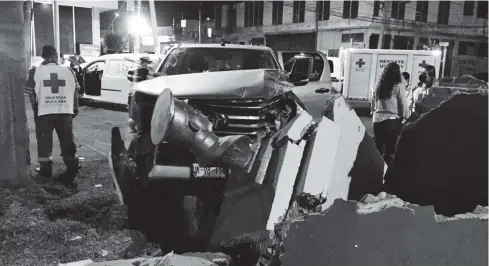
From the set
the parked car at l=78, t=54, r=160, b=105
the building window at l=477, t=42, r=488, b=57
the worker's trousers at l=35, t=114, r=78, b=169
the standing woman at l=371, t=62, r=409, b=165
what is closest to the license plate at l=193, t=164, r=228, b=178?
the worker's trousers at l=35, t=114, r=78, b=169

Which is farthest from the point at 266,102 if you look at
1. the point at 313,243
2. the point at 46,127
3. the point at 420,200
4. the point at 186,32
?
the point at 186,32

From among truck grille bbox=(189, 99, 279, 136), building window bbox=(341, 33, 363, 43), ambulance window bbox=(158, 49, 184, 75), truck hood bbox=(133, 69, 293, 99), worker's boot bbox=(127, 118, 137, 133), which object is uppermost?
building window bbox=(341, 33, 363, 43)

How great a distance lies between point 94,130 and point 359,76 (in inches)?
402

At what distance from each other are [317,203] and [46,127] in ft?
14.3

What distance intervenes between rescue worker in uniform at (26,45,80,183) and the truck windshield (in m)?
1.39

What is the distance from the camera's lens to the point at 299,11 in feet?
143

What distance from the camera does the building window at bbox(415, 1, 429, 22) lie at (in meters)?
39.7

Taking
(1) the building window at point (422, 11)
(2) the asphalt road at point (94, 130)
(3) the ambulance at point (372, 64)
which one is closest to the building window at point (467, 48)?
(1) the building window at point (422, 11)

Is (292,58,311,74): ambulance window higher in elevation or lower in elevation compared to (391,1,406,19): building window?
lower

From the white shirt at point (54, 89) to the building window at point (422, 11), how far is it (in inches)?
1575

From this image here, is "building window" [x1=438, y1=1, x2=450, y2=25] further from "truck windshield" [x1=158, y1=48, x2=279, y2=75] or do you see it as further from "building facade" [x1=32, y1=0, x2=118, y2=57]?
"truck windshield" [x1=158, y1=48, x2=279, y2=75]

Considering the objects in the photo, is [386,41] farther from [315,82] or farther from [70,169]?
[70,169]

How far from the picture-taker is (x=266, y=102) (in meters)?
4.20

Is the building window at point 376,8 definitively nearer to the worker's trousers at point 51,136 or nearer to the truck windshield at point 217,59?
the truck windshield at point 217,59
